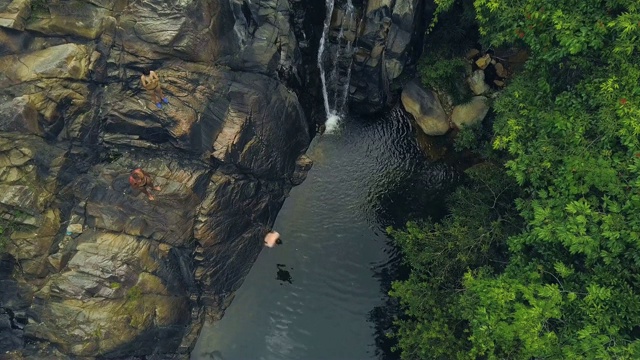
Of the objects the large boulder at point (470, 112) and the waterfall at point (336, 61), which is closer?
the large boulder at point (470, 112)

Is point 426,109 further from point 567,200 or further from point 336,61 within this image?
point 567,200

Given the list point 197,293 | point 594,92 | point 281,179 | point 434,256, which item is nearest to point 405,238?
point 434,256

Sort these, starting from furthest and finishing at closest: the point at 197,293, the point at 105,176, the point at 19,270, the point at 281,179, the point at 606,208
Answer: the point at 281,179
the point at 197,293
the point at 105,176
the point at 19,270
the point at 606,208

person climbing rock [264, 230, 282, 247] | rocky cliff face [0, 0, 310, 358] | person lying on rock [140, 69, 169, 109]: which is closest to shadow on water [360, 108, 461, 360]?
person climbing rock [264, 230, 282, 247]

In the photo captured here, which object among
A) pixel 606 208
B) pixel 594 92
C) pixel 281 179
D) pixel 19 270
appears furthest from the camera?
pixel 281 179

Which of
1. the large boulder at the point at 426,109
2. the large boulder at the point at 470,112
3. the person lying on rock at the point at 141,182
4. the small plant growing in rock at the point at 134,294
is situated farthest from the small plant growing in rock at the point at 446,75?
the small plant growing in rock at the point at 134,294

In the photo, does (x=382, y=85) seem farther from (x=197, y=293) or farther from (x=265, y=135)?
(x=197, y=293)

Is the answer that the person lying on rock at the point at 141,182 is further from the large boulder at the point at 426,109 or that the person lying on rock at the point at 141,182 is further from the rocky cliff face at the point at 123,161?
the large boulder at the point at 426,109
